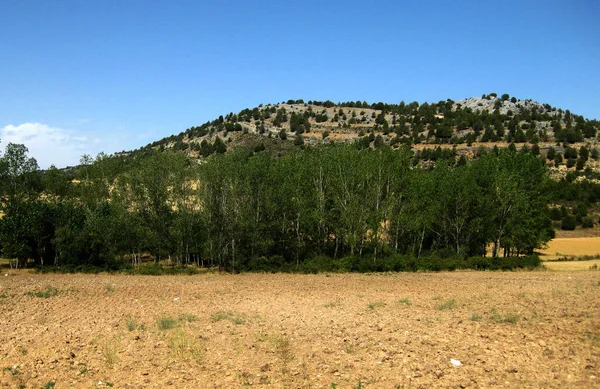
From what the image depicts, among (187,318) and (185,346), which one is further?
(187,318)

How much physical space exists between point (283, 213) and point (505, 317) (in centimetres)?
3000

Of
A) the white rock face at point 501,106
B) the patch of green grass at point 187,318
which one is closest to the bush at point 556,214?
the patch of green grass at point 187,318

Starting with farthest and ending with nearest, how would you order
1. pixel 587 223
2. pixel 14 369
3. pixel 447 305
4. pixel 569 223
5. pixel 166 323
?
pixel 587 223
pixel 569 223
pixel 447 305
pixel 166 323
pixel 14 369

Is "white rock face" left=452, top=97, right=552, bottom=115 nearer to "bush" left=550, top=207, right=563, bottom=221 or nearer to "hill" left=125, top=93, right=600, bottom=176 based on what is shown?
"hill" left=125, top=93, right=600, bottom=176

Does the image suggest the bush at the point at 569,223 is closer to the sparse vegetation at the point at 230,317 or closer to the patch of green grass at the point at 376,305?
the patch of green grass at the point at 376,305

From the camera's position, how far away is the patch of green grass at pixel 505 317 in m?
17.5

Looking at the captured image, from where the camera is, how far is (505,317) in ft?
59.4

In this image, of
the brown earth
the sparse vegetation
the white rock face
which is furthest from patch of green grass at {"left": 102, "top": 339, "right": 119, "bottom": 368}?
the white rock face

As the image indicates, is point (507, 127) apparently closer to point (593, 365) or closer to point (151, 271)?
point (151, 271)

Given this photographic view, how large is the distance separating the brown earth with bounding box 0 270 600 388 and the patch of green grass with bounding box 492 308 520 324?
11 cm

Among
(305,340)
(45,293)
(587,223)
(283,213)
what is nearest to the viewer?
(305,340)

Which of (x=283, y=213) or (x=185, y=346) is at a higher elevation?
(x=283, y=213)

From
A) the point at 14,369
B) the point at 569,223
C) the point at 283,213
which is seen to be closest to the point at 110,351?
the point at 14,369

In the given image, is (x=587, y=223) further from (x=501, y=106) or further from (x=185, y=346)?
(x=501, y=106)
